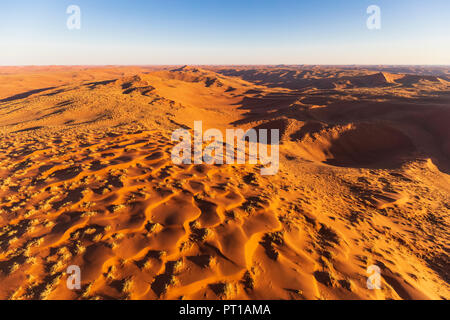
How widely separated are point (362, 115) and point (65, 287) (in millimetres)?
18549

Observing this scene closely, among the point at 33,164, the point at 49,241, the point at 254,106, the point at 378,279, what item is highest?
the point at 254,106

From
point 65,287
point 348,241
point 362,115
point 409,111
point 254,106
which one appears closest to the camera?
point 65,287

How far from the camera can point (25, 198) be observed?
3.88 meters

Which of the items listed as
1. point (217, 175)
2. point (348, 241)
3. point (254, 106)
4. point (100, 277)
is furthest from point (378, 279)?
point (254, 106)

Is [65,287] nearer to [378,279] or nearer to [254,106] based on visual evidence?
[378,279]

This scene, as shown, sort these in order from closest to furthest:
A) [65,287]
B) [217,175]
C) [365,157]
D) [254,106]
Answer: [65,287]
[217,175]
[365,157]
[254,106]

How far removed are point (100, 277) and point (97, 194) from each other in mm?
1981

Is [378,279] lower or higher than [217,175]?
lower

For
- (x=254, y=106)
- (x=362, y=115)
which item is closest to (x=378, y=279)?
(x=362, y=115)

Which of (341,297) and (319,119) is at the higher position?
(319,119)

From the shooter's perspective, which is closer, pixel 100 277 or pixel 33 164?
pixel 100 277

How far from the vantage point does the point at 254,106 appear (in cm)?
2394

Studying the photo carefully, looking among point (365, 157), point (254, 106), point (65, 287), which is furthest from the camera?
point (254, 106)

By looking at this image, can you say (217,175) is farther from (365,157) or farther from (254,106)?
(254,106)
